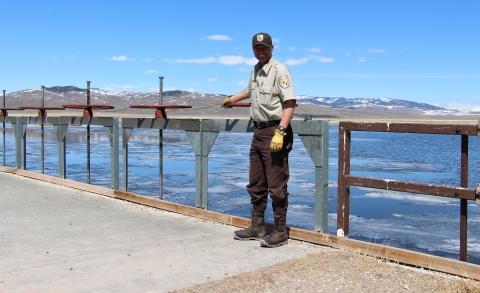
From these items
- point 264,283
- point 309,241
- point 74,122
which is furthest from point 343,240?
point 74,122

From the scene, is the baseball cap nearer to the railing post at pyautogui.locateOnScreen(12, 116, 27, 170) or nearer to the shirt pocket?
the shirt pocket

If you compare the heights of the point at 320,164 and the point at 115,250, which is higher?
the point at 320,164

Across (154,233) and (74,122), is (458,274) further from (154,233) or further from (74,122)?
(74,122)

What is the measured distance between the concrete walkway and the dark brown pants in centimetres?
43

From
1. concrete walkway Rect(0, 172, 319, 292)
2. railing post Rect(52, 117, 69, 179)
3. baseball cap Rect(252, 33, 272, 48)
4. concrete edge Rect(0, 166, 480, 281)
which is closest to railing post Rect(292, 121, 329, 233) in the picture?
concrete edge Rect(0, 166, 480, 281)

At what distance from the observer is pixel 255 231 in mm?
5672

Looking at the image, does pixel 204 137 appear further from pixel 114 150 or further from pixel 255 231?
pixel 114 150

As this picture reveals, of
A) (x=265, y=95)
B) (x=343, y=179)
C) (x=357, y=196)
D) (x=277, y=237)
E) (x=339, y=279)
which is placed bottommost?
(x=357, y=196)

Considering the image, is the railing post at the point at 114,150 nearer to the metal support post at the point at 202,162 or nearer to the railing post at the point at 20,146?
the metal support post at the point at 202,162

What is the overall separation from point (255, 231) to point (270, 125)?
101 centimetres

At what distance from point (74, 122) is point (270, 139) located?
5372 mm

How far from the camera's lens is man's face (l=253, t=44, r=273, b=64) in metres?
5.42

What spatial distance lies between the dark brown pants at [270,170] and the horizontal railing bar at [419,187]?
1.89 ft

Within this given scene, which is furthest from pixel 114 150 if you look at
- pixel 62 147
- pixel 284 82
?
pixel 284 82
